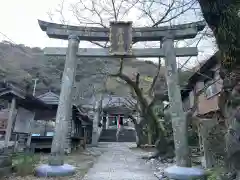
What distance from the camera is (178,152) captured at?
6406 mm

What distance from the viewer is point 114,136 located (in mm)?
31391

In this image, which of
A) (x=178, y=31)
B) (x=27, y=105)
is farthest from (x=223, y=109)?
(x=27, y=105)

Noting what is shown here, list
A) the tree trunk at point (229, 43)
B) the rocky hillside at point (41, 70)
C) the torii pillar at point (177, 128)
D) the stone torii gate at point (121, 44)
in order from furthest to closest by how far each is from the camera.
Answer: the rocky hillside at point (41, 70) → the stone torii gate at point (121, 44) → the torii pillar at point (177, 128) → the tree trunk at point (229, 43)

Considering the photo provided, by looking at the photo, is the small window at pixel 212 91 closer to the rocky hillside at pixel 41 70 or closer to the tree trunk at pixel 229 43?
the tree trunk at pixel 229 43

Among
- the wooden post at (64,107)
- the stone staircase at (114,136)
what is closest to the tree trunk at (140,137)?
the stone staircase at (114,136)

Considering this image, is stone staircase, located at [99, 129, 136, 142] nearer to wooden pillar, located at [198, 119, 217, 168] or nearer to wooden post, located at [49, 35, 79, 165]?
wooden pillar, located at [198, 119, 217, 168]

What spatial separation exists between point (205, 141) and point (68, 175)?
489cm

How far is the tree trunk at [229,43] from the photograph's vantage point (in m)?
4.44

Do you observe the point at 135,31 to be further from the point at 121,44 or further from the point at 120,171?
the point at 120,171

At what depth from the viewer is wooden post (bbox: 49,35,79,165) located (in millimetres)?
6445

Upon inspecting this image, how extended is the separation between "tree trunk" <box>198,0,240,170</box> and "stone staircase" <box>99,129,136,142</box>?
87.3 feet

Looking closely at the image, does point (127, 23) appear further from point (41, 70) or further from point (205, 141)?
point (41, 70)

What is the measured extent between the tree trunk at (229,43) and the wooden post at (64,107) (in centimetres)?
457

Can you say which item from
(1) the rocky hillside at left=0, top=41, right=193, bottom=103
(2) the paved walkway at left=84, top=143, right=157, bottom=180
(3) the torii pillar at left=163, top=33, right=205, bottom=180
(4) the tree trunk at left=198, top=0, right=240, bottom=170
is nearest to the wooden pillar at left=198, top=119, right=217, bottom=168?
(3) the torii pillar at left=163, top=33, right=205, bottom=180
